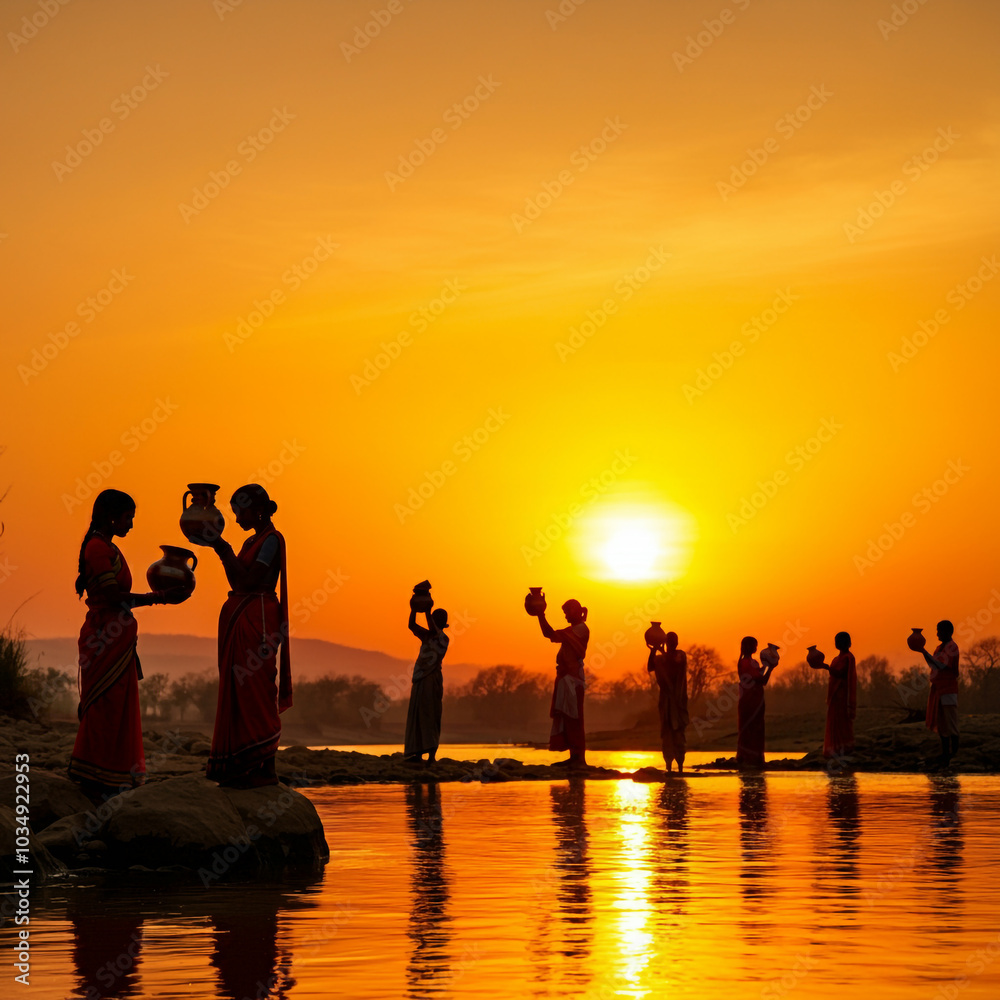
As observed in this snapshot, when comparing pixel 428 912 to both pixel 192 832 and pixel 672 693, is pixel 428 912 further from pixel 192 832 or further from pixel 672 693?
pixel 672 693

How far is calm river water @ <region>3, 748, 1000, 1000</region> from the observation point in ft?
20.5

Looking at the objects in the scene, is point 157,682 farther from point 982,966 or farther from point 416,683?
point 982,966

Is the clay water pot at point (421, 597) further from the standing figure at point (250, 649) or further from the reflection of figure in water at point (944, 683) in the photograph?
the standing figure at point (250, 649)

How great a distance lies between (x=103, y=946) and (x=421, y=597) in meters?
15.7

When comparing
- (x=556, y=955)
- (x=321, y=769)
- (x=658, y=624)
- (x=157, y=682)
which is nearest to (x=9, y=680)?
(x=321, y=769)

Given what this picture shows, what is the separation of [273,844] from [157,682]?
42185 mm

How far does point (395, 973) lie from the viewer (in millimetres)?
6434

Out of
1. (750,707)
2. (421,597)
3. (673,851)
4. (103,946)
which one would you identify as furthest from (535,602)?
(103,946)

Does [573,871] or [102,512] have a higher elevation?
[102,512]

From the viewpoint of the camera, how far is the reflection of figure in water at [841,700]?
26.4 m

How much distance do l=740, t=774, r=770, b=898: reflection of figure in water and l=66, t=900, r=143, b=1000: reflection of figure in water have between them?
3458mm

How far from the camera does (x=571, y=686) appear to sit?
2369cm

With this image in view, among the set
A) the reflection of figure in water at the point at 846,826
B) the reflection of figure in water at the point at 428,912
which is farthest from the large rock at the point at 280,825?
the reflection of figure in water at the point at 846,826

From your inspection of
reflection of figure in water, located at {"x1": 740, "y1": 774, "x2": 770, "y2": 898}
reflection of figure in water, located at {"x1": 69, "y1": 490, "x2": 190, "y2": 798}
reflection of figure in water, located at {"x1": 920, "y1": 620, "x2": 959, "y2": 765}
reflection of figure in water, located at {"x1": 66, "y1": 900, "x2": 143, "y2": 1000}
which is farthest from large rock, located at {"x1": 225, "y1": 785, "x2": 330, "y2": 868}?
reflection of figure in water, located at {"x1": 920, "y1": 620, "x2": 959, "y2": 765}
